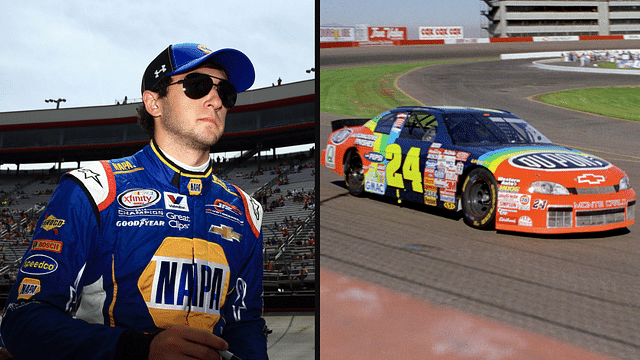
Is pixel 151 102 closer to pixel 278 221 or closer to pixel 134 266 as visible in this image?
pixel 134 266

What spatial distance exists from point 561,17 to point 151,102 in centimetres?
5313

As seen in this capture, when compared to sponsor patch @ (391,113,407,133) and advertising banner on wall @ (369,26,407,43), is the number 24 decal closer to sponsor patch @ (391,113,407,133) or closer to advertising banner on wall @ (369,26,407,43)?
sponsor patch @ (391,113,407,133)

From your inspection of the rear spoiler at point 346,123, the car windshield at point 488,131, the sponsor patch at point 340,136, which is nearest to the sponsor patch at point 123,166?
the car windshield at point 488,131

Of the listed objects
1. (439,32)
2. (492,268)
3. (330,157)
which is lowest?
(492,268)

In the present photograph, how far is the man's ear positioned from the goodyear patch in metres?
0.55

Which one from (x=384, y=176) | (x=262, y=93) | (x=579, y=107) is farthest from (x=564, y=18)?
(x=262, y=93)

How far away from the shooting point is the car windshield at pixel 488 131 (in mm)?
5879

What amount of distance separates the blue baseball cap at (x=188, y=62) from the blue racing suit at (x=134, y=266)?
0.21m

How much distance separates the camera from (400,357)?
3.92 meters

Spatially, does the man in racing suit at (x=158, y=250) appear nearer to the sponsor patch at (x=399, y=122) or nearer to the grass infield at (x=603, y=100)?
the sponsor patch at (x=399, y=122)

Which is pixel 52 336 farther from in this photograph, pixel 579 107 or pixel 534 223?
pixel 579 107

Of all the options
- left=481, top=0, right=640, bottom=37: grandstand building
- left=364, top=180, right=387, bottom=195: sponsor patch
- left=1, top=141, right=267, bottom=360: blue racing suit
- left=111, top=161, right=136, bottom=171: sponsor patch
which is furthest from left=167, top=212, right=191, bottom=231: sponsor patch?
left=481, top=0, right=640, bottom=37: grandstand building

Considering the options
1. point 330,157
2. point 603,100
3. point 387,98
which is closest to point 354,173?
point 330,157

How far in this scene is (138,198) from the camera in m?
1.44
